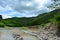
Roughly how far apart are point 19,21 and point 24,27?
219 millimetres

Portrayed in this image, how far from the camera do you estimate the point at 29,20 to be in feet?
11.7

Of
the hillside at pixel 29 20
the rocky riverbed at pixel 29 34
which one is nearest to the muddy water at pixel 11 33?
the rocky riverbed at pixel 29 34

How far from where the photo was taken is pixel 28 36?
358cm

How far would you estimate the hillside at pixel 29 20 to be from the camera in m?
3.51

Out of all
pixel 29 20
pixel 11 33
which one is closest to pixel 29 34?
pixel 29 20

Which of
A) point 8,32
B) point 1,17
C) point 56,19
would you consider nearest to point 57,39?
point 56,19

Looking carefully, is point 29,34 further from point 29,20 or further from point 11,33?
point 11,33

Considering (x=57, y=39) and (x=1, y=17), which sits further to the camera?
(x=1, y=17)

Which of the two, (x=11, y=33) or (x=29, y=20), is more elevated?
(x=29, y=20)

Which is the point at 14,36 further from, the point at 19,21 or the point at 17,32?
the point at 19,21

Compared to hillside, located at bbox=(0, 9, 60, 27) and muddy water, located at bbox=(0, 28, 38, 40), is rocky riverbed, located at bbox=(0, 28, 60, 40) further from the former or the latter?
hillside, located at bbox=(0, 9, 60, 27)

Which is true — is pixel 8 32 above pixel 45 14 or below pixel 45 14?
below

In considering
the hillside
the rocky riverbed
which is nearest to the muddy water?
the rocky riverbed

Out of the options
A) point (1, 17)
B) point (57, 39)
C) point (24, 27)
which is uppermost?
point (1, 17)
